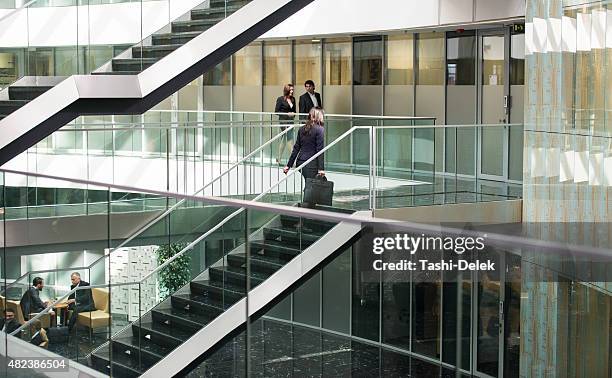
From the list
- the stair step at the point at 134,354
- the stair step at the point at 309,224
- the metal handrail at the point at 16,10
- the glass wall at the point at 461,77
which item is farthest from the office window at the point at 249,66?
the stair step at the point at 309,224

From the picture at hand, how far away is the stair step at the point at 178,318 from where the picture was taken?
22.6ft

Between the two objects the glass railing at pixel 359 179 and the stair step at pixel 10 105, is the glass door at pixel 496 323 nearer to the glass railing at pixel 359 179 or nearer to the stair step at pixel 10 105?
the glass railing at pixel 359 179

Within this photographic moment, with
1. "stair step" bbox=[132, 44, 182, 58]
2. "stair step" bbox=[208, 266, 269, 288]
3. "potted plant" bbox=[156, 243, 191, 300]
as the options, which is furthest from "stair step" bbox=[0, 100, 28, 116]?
"stair step" bbox=[208, 266, 269, 288]

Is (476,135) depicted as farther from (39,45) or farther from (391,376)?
(391,376)

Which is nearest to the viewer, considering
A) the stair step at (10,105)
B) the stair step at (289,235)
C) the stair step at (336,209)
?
the stair step at (289,235)

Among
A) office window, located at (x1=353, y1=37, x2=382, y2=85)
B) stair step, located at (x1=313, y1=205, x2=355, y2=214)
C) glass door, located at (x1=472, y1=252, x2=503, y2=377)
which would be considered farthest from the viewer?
office window, located at (x1=353, y1=37, x2=382, y2=85)

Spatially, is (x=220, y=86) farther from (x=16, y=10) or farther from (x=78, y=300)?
(x=78, y=300)

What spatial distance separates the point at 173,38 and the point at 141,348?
10583 mm

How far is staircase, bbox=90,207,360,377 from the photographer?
534 cm

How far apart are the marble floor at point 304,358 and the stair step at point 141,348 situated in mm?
850

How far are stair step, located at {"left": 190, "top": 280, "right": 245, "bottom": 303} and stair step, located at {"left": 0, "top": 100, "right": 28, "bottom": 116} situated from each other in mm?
8486

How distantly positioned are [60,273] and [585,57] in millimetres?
10665

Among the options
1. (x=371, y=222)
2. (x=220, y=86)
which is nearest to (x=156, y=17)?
(x=371, y=222)

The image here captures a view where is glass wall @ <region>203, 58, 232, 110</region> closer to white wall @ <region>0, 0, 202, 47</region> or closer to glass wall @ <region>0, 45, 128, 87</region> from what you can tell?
white wall @ <region>0, 0, 202, 47</region>
